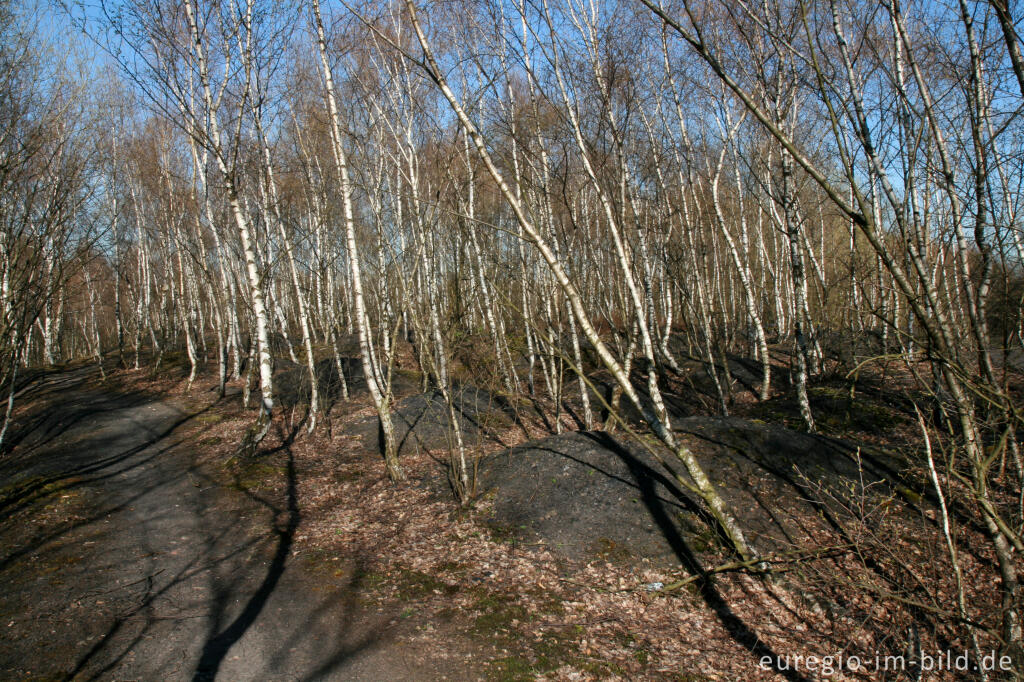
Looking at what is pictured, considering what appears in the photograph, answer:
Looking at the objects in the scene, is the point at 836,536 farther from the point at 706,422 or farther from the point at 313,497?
the point at 313,497

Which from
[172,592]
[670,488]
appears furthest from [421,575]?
[670,488]

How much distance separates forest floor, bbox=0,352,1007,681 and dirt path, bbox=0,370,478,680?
22 mm

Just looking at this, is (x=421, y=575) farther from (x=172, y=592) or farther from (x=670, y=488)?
(x=670, y=488)

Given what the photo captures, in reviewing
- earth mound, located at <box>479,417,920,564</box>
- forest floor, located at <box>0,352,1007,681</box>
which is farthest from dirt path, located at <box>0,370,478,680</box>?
earth mound, located at <box>479,417,920,564</box>

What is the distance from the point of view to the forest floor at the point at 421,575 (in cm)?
441

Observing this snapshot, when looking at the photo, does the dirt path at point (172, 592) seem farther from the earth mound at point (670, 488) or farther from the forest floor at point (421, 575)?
the earth mound at point (670, 488)

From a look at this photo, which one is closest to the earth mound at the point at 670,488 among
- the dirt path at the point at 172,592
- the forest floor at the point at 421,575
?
the forest floor at the point at 421,575

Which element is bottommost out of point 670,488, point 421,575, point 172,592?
A: point 421,575

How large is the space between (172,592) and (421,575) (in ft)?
7.46

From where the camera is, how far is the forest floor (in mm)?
4406

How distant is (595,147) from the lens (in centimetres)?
782

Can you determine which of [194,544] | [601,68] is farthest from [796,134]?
[194,544]

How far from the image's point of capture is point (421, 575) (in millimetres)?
5734

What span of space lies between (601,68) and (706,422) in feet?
17.0
